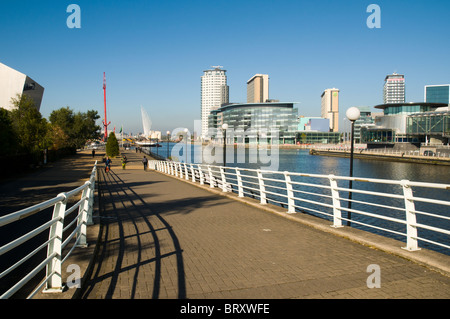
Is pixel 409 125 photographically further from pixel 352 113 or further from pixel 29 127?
pixel 352 113

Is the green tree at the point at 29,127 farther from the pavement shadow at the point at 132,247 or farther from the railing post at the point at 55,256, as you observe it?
the railing post at the point at 55,256

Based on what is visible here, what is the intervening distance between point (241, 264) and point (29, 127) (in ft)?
136

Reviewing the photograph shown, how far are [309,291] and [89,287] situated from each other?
272 centimetres

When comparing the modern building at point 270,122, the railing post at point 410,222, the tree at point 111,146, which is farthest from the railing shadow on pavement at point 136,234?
the modern building at point 270,122

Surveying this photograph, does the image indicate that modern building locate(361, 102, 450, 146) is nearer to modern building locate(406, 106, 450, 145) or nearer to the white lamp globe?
modern building locate(406, 106, 450, 145)

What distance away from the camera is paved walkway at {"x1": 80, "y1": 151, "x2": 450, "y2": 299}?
4254 mm

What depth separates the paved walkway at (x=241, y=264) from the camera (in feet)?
14.0

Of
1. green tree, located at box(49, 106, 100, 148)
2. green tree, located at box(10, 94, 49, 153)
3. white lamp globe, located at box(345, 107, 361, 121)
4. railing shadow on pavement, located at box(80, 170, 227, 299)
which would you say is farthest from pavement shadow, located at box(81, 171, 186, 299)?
green tree, located at box(49, 106, 100, 148)

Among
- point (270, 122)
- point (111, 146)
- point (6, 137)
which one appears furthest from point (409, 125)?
point (6, 137)

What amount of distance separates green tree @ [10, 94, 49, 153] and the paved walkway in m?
35.5

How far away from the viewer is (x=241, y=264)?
535 centimetres

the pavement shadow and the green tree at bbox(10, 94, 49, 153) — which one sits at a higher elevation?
the green tree at bbox(10, 94, 49, 153)

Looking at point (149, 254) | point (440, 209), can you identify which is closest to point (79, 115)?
point (440, 209)

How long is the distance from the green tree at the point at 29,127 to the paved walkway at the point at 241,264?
35.5 meters
